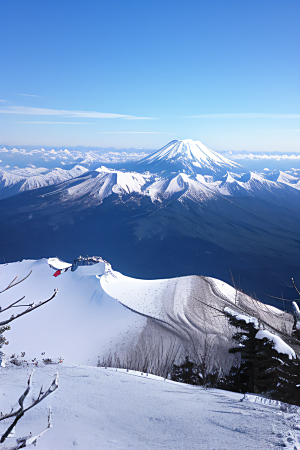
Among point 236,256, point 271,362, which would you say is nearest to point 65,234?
point 236,256

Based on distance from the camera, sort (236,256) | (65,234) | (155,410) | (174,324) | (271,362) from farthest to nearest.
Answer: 1. (65,234)
2. (236,256)
3. (174,324)
4. (271,362)
5. (155,410)

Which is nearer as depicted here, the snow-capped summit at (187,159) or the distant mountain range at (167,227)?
the distant mountain range at (167,227)

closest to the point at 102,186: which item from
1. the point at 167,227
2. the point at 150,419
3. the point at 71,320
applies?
the point at 167,227

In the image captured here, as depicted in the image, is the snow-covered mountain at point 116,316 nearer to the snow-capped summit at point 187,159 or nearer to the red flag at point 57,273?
the red flag at point 57,273

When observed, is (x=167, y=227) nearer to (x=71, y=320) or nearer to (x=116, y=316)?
(x=116, y=316)

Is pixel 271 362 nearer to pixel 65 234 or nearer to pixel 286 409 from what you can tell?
pixel 286 409

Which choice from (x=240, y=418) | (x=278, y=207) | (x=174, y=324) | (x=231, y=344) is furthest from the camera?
(x=278, y=207)

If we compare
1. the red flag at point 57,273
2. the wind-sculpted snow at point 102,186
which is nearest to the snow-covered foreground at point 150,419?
the red flag at point 57,273

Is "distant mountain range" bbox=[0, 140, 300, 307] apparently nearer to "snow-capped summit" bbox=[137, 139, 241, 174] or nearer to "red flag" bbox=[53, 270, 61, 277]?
"red flag" bbox=[53, 270, 61, 277]
